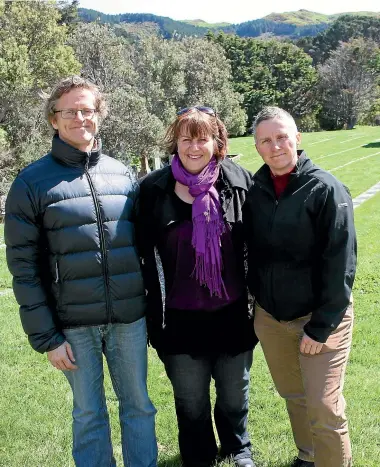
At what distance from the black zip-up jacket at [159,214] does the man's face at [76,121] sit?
44 cm

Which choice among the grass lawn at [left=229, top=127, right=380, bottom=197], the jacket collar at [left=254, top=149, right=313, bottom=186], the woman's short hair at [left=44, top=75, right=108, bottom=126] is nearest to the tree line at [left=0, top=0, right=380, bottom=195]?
the woman's short hair at [left=44, top=75, right=108, bottom=126]

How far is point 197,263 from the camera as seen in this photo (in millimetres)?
2723

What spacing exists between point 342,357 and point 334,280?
0.46 metres

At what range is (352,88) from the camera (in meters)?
53.0

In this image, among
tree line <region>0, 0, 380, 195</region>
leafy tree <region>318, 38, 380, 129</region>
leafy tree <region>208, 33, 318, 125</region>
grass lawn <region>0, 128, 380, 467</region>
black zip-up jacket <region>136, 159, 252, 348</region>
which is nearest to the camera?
black zip-up jacket <region>136, 159, 252, 348</region>

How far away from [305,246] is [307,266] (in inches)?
4.2

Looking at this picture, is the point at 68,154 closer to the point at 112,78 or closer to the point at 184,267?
the point at 184,267

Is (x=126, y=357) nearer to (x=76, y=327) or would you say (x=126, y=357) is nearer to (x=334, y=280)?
(x=76, y=327)

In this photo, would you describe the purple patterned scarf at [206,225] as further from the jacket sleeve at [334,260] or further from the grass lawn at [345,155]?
the grass lawn at [345,155]

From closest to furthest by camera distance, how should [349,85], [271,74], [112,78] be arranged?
[112,78] → [349,85] → [271,74]

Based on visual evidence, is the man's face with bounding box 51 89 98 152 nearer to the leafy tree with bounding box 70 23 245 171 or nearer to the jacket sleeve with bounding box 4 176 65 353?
the jacket sleeve with bounding box 4 176 65 353

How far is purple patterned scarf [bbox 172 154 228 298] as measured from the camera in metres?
2.70

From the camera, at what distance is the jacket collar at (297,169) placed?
8.53ft

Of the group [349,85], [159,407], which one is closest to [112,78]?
[159,407]
